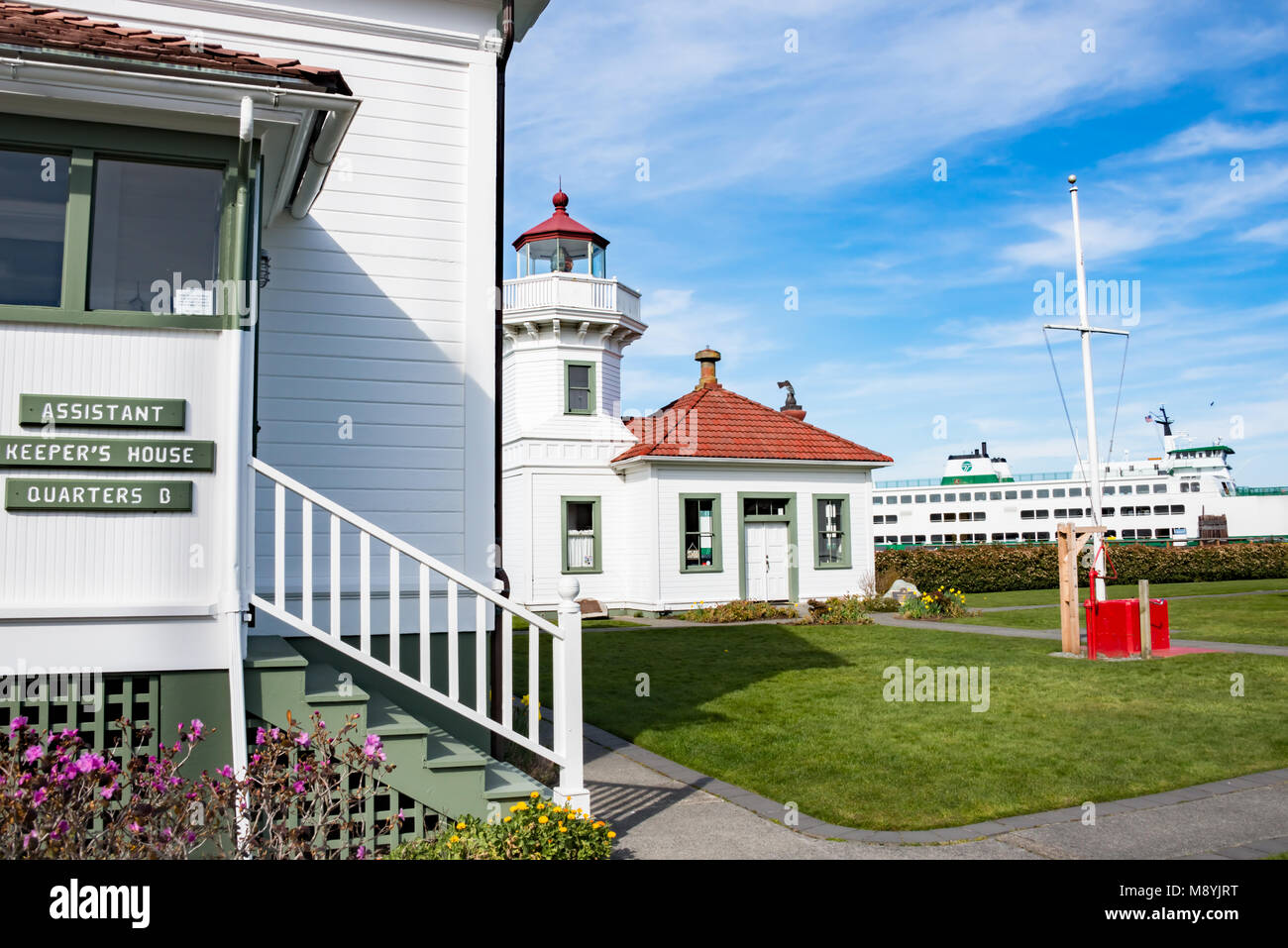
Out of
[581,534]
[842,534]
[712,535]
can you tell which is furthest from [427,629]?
[842,534]

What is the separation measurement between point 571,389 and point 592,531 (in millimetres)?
3525

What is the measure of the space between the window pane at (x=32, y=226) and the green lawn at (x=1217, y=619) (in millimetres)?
15266

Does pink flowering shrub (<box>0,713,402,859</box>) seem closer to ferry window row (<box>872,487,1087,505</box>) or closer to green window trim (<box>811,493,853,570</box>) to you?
green window trim (<box>811,493,853,570</box>)

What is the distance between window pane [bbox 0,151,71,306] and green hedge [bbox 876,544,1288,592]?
70.4ft

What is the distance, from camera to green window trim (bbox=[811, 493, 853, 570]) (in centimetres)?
2322

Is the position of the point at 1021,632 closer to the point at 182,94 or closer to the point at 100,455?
the point at 100,455

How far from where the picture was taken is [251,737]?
5.09 meters

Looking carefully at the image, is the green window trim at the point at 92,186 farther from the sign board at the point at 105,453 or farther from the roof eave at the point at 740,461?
the roof eave at the point at 740,461

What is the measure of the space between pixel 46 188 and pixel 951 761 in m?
7.30
